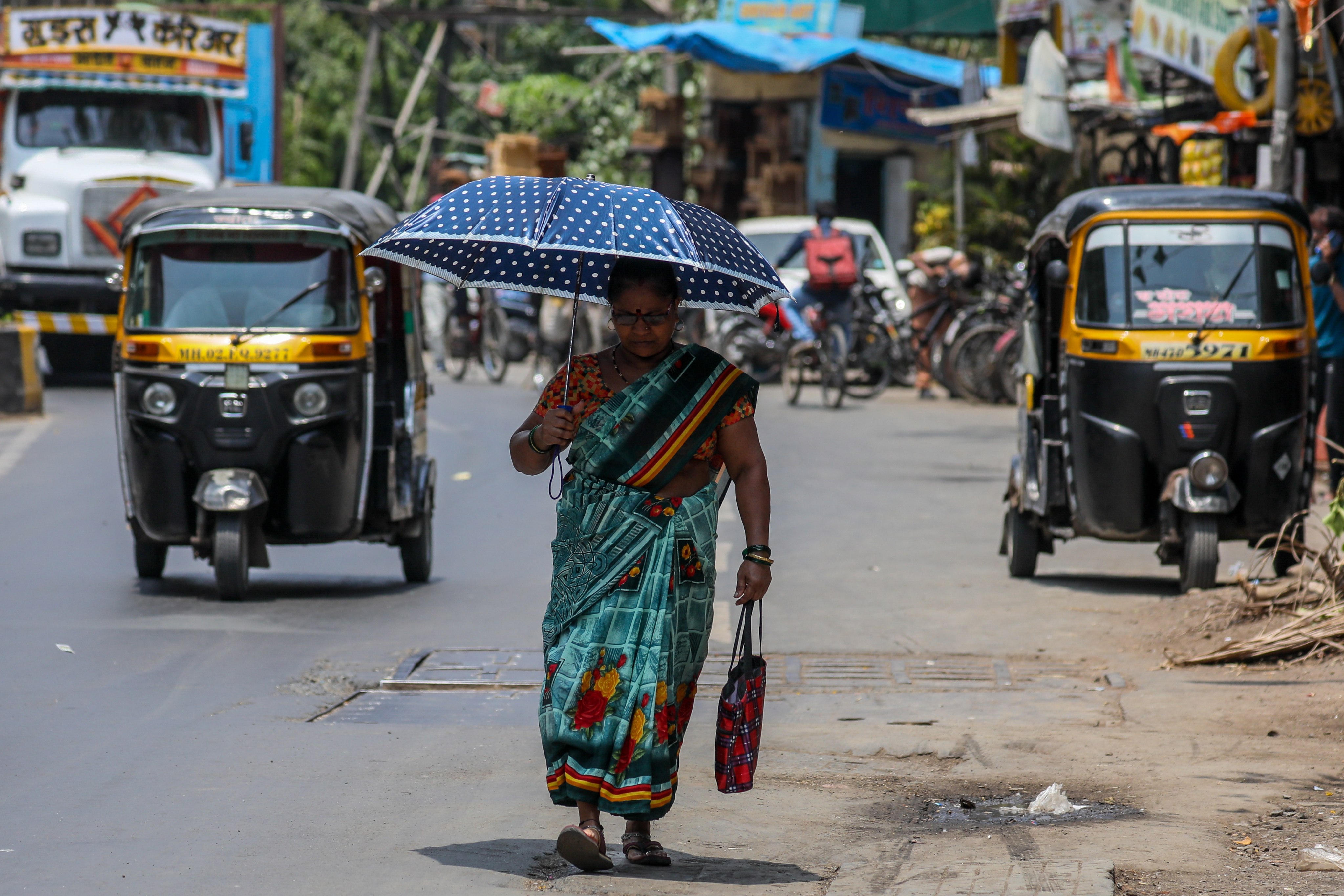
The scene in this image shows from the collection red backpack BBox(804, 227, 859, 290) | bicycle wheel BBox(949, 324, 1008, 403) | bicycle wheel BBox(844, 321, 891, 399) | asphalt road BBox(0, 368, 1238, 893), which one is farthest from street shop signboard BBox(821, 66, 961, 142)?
asphalt road BBox(0, 368, 1238, 893)

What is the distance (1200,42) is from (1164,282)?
24.2 ft

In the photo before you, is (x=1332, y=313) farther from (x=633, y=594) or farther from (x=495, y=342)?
(x=495, y=342)

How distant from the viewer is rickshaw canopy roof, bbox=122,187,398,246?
9422 mm

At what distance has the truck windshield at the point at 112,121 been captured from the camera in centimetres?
2141

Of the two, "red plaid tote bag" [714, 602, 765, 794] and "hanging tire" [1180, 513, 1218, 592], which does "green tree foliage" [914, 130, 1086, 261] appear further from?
"red plaid tote bag" [714, 602, 765, 794]

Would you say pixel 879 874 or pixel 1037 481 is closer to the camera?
pixel 879 874

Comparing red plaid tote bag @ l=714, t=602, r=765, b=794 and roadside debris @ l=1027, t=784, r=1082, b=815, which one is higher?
red plaid tote bag @ l=714, t=602, r=765, b=794

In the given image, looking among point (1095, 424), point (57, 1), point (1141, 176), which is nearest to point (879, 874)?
point (1095, 424)

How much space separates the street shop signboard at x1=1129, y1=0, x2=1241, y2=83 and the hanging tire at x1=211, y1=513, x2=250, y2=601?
32.3ft

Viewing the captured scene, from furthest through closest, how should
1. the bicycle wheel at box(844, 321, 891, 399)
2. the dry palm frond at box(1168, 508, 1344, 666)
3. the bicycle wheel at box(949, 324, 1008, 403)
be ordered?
1. the bicycle wheel at box(844, 321, 891, 399)
2. the bicycle wheel at box(949, 324, 1008, 403)
3. the dry palm frond at box(1168, 508, 1344, 666)

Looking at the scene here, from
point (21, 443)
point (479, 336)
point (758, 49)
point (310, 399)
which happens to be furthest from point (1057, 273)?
point (758, 49)

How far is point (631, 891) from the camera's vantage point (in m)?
4.57

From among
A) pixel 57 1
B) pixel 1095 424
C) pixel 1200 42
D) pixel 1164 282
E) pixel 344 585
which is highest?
pixel 57 1

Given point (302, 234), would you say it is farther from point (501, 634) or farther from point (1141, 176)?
point (1141, 176)
